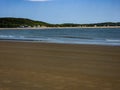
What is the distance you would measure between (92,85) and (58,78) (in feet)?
3.65

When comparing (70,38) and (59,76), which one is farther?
(70,38)

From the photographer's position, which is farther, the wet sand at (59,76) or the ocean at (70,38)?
the ocean at (70,38)

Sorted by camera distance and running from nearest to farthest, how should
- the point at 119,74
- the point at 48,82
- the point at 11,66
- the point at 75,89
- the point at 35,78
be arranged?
the point at 75,89, the point at 48,82, the point at 35,78, the point at 119,74, the point at 11,66

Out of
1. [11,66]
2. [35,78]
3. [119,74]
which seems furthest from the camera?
[11,66]

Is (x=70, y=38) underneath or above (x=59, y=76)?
underneath

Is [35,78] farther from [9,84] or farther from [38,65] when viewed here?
[38,65]

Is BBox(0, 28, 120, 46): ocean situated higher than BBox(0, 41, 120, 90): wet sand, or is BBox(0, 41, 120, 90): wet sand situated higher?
BBox(0, 41, 120, 90): wet sand

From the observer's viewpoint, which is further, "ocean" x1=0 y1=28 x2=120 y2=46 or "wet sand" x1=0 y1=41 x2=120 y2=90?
"ocean" x1=0 y1=28 x2=120 y2=46

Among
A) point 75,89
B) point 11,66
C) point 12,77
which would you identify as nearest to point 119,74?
point 75,89

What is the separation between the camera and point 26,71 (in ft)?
28.9

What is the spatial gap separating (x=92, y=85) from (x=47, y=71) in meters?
2.18

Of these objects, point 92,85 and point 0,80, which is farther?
point 0,80

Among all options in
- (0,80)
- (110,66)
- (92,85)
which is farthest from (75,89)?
(110,66)

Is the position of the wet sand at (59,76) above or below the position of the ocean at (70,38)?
above
